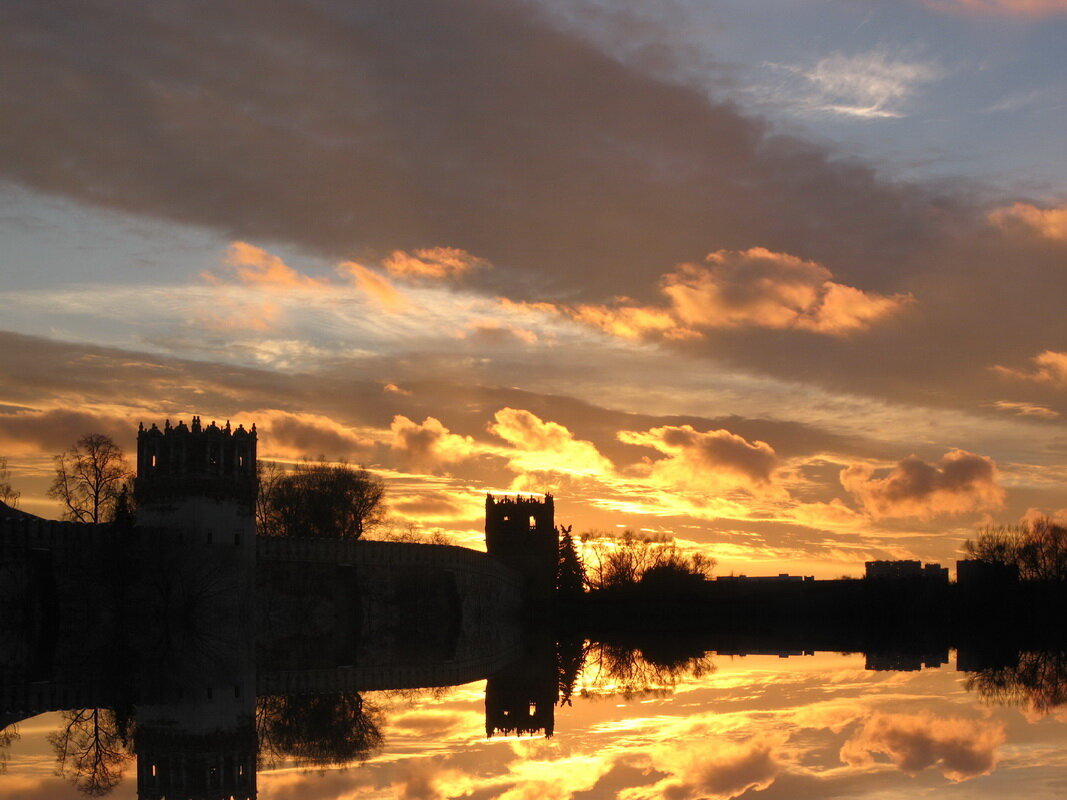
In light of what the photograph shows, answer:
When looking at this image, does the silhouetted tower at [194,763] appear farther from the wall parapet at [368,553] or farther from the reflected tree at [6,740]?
the wall parapet at [368,553]

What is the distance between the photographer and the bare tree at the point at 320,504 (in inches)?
4705

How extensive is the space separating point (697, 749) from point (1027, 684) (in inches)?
810

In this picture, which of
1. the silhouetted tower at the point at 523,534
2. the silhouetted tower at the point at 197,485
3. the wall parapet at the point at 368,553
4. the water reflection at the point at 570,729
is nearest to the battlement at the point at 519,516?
the silhouetted tower at the point at 523,534

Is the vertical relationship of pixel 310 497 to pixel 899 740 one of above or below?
above

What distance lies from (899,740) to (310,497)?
96281 mm

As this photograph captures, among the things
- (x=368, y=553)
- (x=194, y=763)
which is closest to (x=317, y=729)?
(x=194, y=763)

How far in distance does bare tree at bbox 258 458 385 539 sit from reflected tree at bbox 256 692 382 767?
3031 inches

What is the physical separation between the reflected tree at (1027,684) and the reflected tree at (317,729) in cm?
1684

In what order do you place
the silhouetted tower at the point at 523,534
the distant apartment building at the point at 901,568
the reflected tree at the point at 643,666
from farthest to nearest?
the distant apartment building at the point at 901,568 → the silhouetted tower at the point at 523,534 → the reflected tree at the point at 643,666

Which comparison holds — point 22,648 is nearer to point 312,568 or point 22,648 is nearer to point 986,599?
point 312,568

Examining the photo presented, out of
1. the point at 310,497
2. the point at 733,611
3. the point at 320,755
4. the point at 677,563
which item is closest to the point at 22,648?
the point at 320,755

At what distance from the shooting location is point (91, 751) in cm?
2784

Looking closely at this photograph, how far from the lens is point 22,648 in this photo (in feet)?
211

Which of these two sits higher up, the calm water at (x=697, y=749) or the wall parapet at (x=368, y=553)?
the wall parapet at (x=368, y=553)
